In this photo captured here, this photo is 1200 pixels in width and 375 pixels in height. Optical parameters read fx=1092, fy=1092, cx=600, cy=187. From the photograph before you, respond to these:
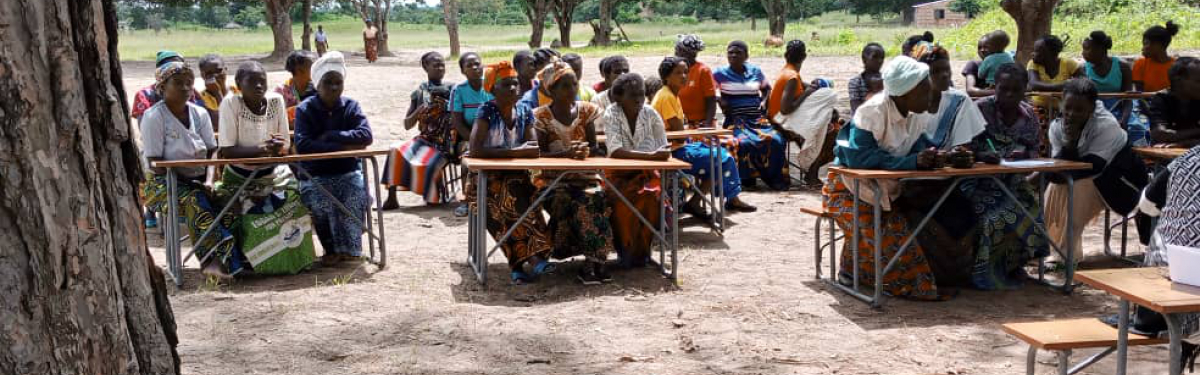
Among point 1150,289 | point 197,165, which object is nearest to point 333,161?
point 197,165

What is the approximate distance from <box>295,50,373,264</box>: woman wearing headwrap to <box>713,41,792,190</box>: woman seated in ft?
12.8

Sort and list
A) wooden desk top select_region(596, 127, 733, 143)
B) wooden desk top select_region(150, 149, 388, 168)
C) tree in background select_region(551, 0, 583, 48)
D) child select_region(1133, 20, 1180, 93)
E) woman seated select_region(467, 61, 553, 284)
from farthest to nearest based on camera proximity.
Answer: tree in background select_region(551, 0, 583, 48) → child select_region(1133, 20, 1180, 93) → wooden desk top select_region(596, 127, 733, 143) → woman seated select_region(467, 61, 553, 284) → wooden desk top select_region(150, 149, 388, 168)

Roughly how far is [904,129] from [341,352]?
301 cm

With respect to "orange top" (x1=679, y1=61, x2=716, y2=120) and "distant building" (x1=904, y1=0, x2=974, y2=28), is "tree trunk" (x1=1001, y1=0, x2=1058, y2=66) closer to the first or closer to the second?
"orange top" (x1=679, y1=61, x2=716, y2=120)

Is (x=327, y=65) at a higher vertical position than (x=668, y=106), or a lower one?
higher

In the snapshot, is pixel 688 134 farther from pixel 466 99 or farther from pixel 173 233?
pixel 173 233

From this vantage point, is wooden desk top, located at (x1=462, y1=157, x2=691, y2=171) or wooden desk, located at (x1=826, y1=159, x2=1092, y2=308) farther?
wooden desk top, located at (x1=462, y1=157, x2=691, y2=171)

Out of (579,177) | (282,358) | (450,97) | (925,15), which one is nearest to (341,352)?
(282,358)

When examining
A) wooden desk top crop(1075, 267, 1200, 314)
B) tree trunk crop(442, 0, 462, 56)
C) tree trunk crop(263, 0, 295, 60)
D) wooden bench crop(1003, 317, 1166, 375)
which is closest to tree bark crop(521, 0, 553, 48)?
tree trunk crop(442, 0, 462, 56)

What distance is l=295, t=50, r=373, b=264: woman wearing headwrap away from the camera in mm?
6633

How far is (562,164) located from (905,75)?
180 cm

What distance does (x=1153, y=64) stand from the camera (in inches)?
362

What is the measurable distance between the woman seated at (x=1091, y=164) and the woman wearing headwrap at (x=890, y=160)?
91 cm

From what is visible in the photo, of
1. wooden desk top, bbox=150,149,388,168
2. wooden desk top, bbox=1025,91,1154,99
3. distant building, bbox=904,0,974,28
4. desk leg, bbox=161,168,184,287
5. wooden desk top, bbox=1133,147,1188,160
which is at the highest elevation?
→ distant building, bbox=904,0,974,28
